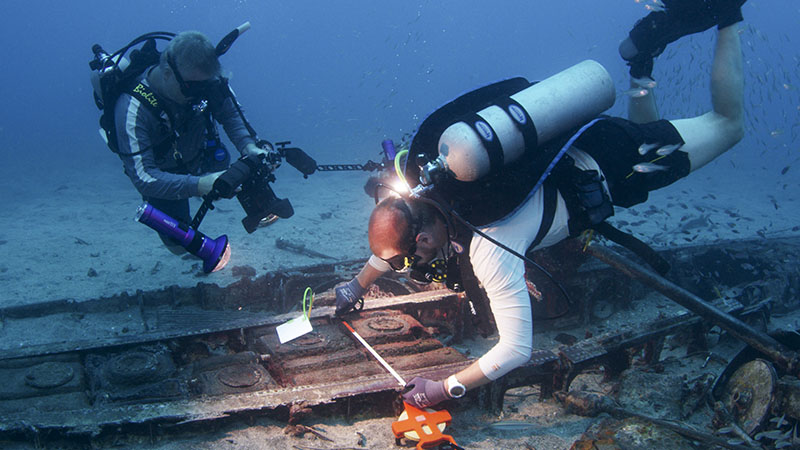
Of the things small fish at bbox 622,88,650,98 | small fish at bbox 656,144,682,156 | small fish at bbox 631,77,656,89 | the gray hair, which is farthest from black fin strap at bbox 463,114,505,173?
the gray hair

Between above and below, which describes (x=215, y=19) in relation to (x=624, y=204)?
above

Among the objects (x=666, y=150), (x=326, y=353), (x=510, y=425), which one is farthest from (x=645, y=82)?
(x=326, y=353)

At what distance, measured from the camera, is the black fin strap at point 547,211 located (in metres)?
3.17

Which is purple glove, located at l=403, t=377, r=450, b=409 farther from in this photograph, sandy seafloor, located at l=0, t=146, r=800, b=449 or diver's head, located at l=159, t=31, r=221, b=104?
diver's head, located at l=159, t=31, r=221, b=104

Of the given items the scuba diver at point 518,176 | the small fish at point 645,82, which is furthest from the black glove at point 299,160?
the small fish at point 645,82

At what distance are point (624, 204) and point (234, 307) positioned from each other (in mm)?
5053

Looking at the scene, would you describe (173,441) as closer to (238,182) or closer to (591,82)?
(238,182)

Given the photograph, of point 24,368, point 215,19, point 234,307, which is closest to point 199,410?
point 24,368

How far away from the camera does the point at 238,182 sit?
15.4ft

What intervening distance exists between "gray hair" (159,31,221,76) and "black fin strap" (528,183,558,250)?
13.0 feet

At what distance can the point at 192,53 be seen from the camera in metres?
4.77

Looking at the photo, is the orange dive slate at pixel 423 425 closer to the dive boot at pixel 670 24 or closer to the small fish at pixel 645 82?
the small fish at pixel 645 82

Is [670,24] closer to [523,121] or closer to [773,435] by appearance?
[523,121]

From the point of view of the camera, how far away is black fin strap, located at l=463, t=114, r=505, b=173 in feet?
8.96
